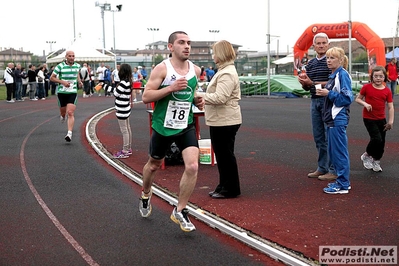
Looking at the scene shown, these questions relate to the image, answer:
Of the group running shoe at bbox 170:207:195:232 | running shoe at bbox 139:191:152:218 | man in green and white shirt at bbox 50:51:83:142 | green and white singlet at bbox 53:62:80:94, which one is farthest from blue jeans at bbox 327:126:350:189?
green and white singlet at bbox 53:62:80:94

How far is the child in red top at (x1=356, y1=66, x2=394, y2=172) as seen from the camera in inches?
344

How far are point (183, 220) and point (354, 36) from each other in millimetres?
27941

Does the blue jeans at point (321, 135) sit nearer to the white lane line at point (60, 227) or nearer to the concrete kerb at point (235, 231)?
the concrete kerb at point (235, 231)

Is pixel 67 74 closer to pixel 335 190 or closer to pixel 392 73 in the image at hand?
pixel 335 190

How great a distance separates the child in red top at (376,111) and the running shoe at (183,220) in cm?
408

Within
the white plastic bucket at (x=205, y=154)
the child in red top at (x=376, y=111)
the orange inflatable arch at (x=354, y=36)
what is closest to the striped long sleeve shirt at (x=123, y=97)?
the white plastic bucket at (x=205, y=154)

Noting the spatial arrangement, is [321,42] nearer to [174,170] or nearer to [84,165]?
[174,170]

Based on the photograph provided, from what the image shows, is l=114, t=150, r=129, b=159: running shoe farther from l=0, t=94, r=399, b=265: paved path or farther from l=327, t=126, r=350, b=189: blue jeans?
l=327, t=126, r=350, b=189: blue jeans

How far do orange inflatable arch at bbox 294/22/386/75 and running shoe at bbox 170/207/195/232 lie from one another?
2509 centimetres

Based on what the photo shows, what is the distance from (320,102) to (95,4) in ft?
161

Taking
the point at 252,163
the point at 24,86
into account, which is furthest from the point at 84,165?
the point at 24,86

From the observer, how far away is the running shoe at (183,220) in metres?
5.80

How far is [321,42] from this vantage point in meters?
8.02

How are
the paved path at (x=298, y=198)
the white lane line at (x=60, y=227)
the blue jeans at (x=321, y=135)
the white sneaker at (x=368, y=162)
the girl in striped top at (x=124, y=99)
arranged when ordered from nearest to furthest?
the white lane line at (x=60, y=227) → the paved path at (x=298, y=198) → the blue jeans at (x=321, y=135) → the white sneaker at (x=368, y=162) → the girl in striped top at (x=124, y=99)
